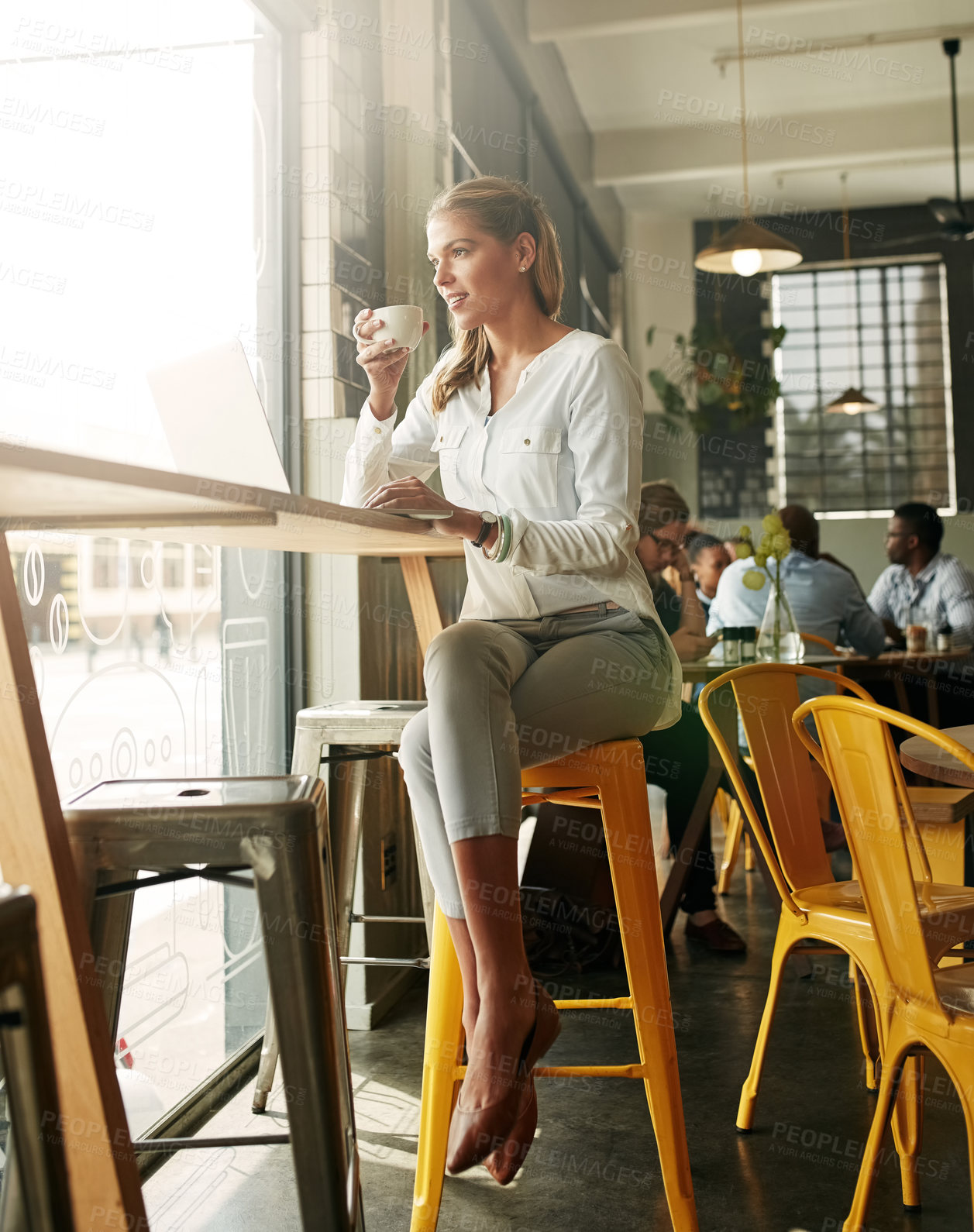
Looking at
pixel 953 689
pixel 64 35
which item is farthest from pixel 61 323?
pixel 953 689

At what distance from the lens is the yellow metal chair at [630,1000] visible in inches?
61.4

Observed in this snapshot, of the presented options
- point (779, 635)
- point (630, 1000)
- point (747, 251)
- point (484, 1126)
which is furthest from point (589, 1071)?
point (747, 251)

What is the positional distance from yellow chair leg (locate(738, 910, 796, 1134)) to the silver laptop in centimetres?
116

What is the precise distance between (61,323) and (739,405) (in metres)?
7.00

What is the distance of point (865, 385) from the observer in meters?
9.77

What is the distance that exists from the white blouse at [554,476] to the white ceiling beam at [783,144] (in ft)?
21.4

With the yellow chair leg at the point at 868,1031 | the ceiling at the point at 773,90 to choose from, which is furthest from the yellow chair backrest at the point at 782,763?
the ceiling at the point at 773,90

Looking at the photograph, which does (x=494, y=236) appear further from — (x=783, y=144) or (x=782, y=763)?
(x=783, y=144)

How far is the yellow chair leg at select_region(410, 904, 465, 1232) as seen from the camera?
5.16 ft

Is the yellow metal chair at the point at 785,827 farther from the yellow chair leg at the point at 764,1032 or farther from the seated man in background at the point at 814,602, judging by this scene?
the seated man in background at the point at 814,602

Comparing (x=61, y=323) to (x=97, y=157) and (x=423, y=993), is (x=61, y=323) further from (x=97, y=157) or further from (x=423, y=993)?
(x=423, y=993)

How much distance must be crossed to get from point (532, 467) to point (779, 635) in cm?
188

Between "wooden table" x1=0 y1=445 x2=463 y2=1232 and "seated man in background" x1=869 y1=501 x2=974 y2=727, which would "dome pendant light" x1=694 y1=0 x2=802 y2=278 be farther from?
"wooden table" x1=0 y1=445 x2=463 y2=1232

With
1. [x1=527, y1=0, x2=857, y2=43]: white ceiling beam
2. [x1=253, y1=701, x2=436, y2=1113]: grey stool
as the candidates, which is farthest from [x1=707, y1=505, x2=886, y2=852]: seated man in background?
[x1=527, y1=0, x2=857, y2=43]: white ceiling beam
